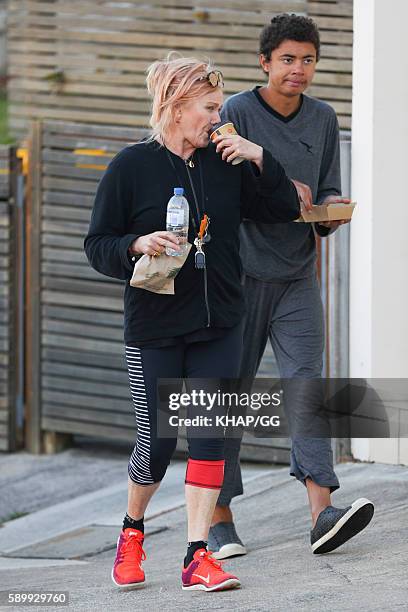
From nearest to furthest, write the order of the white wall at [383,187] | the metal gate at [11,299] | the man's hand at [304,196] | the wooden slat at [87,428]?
the man's hand at [304,196]
the white wall at [383,187]
the wooden slat at [87,428]
the metal gate at [11,299]

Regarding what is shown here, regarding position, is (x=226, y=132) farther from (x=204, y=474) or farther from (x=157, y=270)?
(x=204, y=474)

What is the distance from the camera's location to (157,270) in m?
4.24

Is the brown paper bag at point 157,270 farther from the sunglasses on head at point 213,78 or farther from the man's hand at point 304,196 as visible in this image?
the man's hand at point 304,196

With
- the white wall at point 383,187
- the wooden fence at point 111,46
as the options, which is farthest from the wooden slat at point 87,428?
the wooden fence at point 111,46

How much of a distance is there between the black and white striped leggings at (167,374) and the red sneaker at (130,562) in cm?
22

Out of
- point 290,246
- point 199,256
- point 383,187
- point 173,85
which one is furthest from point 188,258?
point 383,187

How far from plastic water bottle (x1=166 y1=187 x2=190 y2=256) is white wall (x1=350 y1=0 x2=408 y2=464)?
7.20ft

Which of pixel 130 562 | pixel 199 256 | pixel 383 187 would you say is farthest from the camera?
pixel 383 187

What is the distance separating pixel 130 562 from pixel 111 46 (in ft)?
21.9

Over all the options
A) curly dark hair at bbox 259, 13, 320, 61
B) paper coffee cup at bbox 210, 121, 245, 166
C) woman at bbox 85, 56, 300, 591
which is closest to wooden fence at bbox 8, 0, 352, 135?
curly dark hair at bbox 259, 13, 320, 61

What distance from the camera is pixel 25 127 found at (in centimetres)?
1175

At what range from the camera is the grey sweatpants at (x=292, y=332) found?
511 cm

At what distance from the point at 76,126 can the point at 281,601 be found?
478 cm

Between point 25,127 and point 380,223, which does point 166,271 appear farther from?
point 25,127
